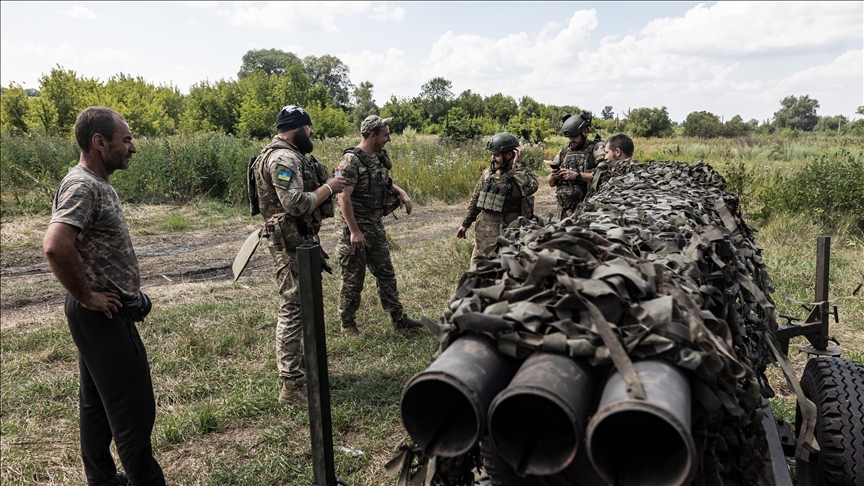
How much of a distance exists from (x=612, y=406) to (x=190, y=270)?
329 inches

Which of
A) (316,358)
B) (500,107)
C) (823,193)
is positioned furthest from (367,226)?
(500,107)

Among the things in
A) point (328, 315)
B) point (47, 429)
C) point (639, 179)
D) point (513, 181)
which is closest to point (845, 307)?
point (639, 179)

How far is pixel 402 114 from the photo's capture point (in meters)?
39.4

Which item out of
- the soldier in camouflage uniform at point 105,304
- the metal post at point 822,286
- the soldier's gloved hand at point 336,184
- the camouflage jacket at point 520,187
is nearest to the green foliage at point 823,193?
the camouflage jacket at point 520,187

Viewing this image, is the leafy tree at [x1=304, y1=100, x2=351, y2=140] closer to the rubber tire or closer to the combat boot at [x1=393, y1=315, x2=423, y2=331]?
the combat boot at [x1=393, y1=315, x2=423, y2=331]

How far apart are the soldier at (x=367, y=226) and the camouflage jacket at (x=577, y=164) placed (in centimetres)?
236

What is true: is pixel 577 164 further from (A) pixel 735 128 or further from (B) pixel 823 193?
(A) pixel 735 128

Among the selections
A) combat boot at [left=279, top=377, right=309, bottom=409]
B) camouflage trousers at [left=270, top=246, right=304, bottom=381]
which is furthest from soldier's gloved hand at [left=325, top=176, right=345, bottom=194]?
combat boot at [left=279, top=377, right=309, bottom=409]

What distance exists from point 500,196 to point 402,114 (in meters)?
34.5

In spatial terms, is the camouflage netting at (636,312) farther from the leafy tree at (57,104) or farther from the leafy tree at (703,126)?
the leafy tree at (703,126)

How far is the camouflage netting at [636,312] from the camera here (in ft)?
4.34

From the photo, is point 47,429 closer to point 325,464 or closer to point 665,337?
point 325,464

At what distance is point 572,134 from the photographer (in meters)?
6.96

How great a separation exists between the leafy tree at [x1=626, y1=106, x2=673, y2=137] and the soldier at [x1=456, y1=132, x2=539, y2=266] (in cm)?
2919
